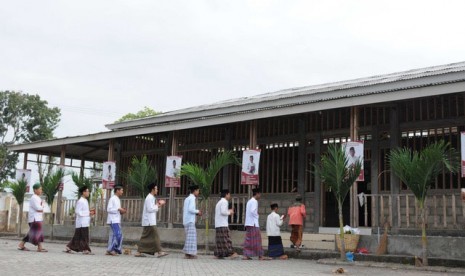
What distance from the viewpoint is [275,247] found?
502 inches

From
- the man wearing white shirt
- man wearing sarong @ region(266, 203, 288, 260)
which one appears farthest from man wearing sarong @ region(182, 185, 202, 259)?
man wearing sarong @ region(266, 203, 288, 260)

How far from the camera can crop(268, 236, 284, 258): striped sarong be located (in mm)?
12695

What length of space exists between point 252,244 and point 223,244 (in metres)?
0.69

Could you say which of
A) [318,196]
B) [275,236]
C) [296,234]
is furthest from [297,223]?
[318,196]

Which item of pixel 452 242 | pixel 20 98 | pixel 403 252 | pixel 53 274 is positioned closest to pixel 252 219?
pixel 403 252

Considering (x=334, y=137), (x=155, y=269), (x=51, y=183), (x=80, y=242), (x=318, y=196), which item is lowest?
(x=155, y=269)

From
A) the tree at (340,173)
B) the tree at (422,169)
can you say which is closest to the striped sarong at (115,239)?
the tree at (340,173)

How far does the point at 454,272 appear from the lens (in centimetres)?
958

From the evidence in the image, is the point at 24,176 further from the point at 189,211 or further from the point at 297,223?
the point at 297,223

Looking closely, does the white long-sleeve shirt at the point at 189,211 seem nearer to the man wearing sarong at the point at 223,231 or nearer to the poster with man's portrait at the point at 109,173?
the man wearing sarong at the point at 223,231

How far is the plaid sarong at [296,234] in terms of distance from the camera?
1295cm

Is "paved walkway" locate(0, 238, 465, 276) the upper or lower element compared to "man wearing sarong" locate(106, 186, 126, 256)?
lower

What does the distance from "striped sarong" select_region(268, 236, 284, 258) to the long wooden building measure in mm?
1853

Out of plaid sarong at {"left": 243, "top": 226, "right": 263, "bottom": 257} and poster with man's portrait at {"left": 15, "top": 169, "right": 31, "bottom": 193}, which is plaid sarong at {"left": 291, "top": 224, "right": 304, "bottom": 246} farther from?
poster with man's portrait at {"left": 15, "top": 169, "right": 31, "bottom": 193}
